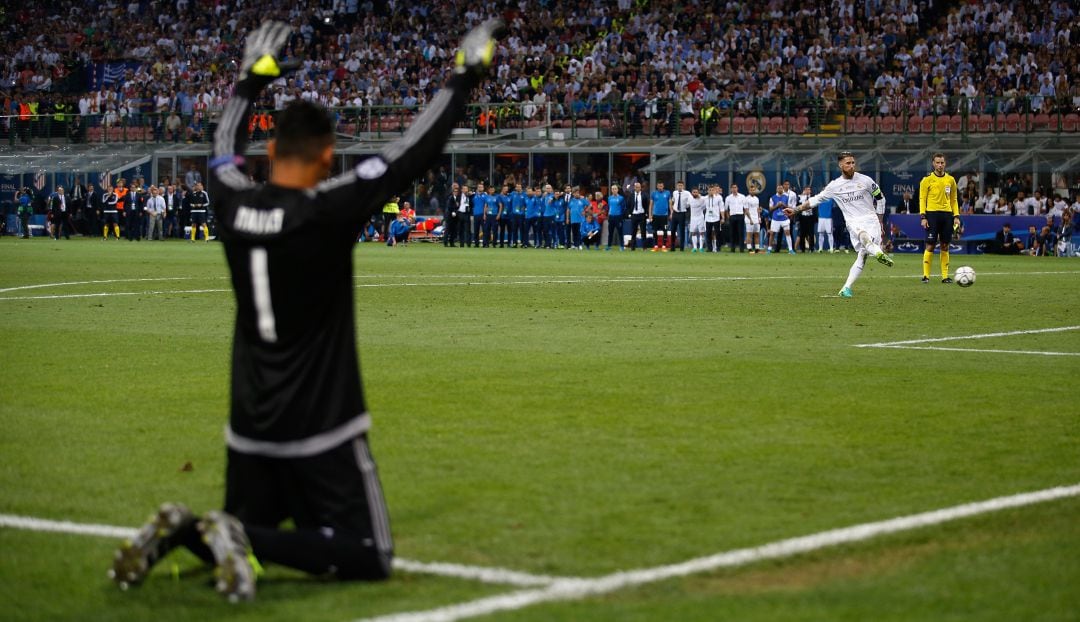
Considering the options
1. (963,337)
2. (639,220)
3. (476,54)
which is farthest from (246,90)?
(639,220)

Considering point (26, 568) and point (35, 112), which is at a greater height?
point (35, 112)

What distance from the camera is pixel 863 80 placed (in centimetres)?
4778

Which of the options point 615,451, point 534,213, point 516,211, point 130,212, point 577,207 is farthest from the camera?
point 130,212

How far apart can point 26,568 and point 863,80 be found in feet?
147

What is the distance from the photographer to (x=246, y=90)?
627 cm

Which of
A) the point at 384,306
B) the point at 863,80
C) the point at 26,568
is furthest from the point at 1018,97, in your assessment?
the point at 26,568

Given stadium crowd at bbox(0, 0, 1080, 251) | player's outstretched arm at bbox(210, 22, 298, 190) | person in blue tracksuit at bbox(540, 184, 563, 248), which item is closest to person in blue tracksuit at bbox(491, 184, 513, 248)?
person in blue tracksuit at bbox(540, 184, 563, 248)

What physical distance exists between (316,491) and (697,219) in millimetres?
40667

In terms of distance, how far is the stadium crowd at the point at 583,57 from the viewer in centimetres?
4644

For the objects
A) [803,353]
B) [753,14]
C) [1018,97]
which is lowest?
[803,353]

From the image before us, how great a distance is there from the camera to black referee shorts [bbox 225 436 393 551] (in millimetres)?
5363

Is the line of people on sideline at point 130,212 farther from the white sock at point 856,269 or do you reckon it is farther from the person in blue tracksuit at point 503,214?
the white sock at point 856,269

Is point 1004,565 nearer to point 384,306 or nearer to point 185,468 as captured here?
point 185,468

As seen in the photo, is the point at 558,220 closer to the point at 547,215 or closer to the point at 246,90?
the point at 547,215
